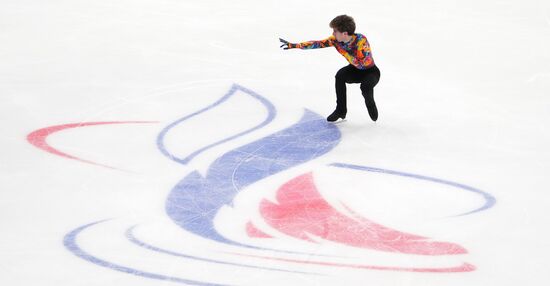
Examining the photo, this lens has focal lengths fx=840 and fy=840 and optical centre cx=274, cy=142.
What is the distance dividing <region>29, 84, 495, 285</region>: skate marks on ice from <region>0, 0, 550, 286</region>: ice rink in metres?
0.01

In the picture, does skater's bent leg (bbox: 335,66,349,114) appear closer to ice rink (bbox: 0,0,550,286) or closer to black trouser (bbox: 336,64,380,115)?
black trouser (bbox: 336,64,380,115)

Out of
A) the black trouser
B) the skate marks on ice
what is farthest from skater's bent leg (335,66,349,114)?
the skate marks on ice

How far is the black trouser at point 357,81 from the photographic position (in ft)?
23.3

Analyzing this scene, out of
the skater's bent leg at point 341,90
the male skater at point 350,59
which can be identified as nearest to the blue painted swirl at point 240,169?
the skater's bent leg at point 341,90

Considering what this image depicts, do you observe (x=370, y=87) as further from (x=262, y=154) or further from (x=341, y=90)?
(x=262, y=154)

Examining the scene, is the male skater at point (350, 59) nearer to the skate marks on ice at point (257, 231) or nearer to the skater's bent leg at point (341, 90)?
the skater's bent leg at point (341, 90)

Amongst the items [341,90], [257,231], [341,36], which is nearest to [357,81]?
[341,90]

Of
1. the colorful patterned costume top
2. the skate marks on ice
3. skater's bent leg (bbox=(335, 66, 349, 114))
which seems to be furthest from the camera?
skater's bent leg (bbox=(335, 66, 349, 114))

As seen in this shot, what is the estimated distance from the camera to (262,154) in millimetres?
6543

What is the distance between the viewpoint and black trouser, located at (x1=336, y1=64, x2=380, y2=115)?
7098mm

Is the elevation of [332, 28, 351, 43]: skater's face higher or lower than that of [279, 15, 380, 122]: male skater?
higher

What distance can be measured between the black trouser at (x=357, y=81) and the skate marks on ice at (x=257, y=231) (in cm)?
69

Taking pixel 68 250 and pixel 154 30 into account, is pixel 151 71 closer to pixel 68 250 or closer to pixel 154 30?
pixel 154 30

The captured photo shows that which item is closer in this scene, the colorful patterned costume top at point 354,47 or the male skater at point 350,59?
the male skater at point 350,59
